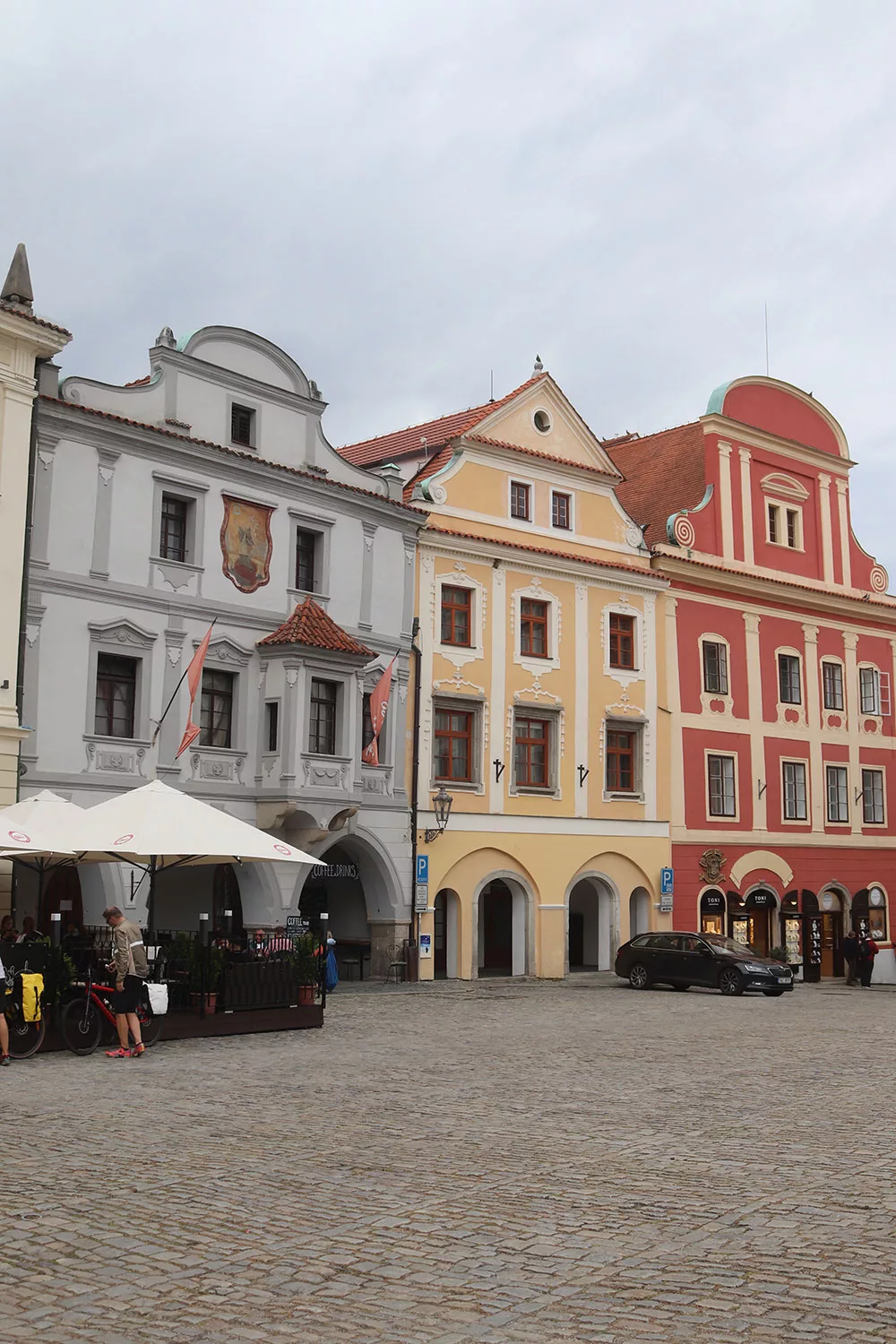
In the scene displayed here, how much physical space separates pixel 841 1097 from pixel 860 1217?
5.69 meters

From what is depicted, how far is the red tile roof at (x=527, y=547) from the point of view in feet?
109

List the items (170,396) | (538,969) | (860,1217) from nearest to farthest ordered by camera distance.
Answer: (860,1217), (170,396), (538,969)

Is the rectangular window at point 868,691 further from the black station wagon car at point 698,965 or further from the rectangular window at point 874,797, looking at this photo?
the black station wagon car at point 698,965

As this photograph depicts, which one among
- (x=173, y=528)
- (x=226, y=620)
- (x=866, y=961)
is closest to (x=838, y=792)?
(x=866, y=961)

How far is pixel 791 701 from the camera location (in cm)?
4188

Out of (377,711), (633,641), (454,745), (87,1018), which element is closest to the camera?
(87,1018)

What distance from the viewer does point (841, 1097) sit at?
1387 centimetres

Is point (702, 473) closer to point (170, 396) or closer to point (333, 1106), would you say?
point (170, 396)

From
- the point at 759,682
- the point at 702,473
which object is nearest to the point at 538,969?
the point at 759,682

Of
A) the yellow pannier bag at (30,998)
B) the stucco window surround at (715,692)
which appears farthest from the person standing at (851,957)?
the yellow pannier bag at (30,998)

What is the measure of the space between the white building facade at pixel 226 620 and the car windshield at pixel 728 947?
683 centimetres

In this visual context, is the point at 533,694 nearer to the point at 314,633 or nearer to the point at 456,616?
the point at 456,616

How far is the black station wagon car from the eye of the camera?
30.2m

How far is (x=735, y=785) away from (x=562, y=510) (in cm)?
945
